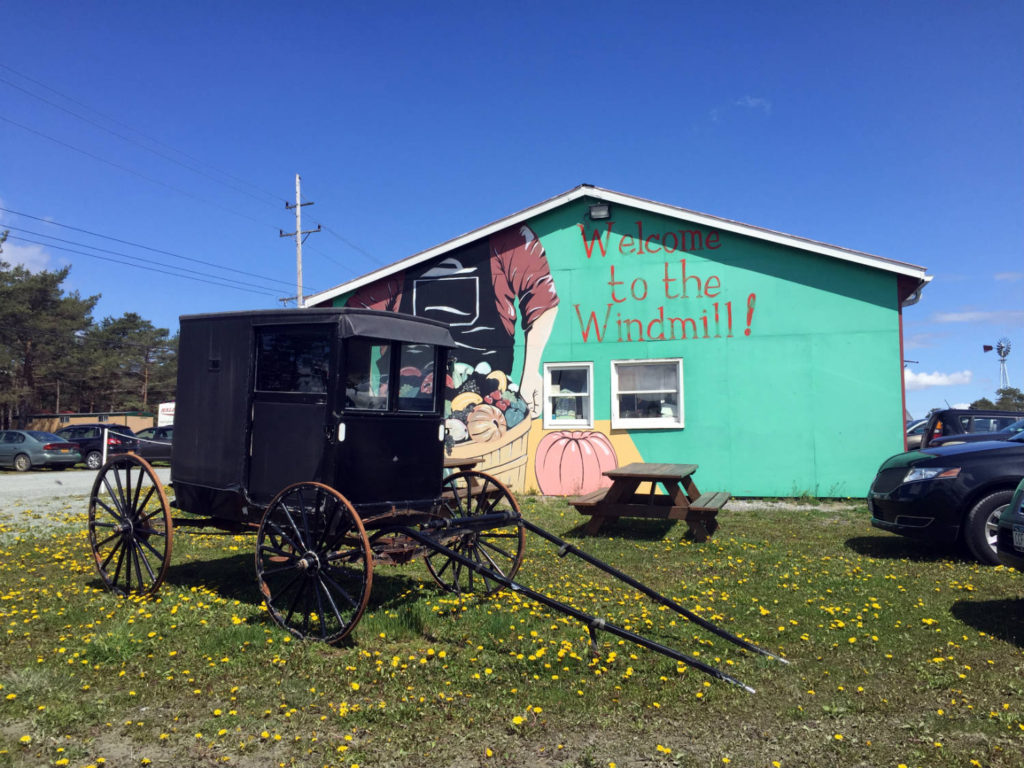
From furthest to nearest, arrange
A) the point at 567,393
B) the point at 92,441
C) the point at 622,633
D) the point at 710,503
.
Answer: the point at 92,441
the point at 567,393
the point at 710,503
the point at 622,633

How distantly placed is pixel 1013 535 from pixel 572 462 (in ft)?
27.8

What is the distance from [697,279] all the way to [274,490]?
9.64m

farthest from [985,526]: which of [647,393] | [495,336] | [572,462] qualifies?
[495,336]

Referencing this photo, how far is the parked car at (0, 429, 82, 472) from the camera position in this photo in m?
25.0

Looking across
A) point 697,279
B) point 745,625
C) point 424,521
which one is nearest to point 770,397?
point 697,279

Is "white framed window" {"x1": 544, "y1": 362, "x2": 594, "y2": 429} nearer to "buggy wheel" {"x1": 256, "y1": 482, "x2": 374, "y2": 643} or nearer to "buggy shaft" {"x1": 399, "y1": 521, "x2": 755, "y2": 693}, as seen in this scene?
"buggy wheel" {"x1": 256, "y1": 482, "x2": 374, "y2": 643}

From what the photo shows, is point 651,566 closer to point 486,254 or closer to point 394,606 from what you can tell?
point 394,606

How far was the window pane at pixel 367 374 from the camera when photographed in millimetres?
5305

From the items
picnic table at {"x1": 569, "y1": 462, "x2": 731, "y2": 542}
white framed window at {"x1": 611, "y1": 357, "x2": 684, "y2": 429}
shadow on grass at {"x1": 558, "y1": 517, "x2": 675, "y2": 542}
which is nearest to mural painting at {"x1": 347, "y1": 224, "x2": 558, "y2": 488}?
white framed window at {"x1": 611, "y1": 357, "x2": 684, "y2": 429}

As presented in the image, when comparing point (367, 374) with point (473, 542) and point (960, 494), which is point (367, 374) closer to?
point (473, 542)

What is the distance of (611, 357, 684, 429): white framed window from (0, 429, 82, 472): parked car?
21.7m

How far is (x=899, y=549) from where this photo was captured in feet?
27.7

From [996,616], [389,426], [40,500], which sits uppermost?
[389,426]

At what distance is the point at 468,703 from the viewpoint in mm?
4023
